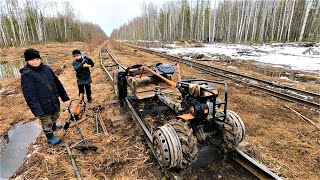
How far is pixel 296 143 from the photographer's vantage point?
4602 mm

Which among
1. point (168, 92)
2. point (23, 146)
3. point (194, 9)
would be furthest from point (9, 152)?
point (194, 9)

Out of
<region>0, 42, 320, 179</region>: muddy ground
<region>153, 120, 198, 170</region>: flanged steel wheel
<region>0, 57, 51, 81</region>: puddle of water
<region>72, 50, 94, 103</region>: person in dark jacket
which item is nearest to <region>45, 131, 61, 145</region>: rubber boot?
<region>0, 42, 320, 179</region>: muddy ground

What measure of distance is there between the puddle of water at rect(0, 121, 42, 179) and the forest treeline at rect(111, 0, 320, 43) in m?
44.9

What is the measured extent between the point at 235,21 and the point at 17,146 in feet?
195

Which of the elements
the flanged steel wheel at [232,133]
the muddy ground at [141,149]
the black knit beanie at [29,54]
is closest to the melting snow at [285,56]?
the muddy ground at [141,149]

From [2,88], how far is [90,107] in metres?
6.71

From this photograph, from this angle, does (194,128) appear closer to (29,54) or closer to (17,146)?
(29,54)

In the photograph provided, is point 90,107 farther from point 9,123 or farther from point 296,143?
point 296,143

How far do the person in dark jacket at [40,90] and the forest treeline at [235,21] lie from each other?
44841 mm

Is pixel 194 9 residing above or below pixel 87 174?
above

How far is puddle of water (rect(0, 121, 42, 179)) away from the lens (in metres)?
4.16

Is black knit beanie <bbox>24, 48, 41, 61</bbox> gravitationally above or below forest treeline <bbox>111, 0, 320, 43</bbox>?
below

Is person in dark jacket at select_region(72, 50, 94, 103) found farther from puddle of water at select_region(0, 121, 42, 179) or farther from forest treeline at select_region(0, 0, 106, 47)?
forest treeline at select_region(0, 0, 106, 47)

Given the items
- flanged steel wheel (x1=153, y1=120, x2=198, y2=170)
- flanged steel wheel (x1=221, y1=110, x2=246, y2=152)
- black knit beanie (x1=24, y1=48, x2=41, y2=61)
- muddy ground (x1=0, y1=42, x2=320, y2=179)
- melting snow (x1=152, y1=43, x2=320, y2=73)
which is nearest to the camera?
flanged steel wheel (x1=153, y1=120, x2=198, y2=170)
